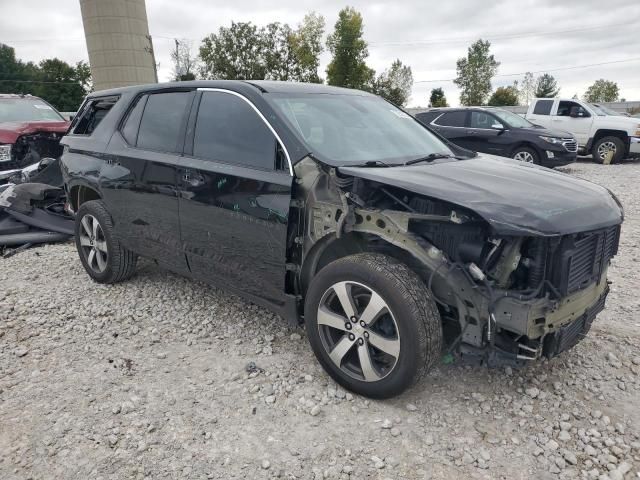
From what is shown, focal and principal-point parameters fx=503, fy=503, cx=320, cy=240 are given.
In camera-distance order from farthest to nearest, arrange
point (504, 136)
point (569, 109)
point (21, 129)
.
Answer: point (569, 109)
point (504, 136)
point (21, 129)

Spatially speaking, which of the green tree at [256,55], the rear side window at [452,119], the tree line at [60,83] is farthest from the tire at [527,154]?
the tree line at [60,83]

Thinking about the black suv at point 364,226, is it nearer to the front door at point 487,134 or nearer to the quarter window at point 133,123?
the quarter window at point 133,123

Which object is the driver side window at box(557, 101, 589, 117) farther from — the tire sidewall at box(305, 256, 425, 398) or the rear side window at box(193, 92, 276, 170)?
the tire sidewall at box(305, 256, 425, 398)

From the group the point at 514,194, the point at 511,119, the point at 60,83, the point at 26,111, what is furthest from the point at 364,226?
the point at 60,83

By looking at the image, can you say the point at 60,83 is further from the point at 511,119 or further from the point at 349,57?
the point at 511,119

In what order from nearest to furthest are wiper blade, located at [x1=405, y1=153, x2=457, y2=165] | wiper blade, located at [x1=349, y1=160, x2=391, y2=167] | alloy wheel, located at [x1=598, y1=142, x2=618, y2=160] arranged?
wiper blade, located at [x1=349, y1=160, x2=391, y2=167]
wiper blade, located at [x1=405, y1=153, x2=457, y2=165]
alloy wheel, located at [x1=598, y1=142, x2=618, y2=160]

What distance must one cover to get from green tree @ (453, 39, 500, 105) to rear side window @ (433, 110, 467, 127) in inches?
1781

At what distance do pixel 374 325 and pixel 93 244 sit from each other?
3103 millimetres

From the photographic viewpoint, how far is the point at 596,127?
1404 cm

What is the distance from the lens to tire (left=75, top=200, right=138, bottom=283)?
4461mm

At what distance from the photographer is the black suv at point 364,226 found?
2.53 meters

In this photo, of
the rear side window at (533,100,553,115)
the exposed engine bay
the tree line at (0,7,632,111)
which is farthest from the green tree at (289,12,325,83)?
the exposed engine bay

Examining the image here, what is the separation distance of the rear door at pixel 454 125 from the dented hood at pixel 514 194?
9079 mm

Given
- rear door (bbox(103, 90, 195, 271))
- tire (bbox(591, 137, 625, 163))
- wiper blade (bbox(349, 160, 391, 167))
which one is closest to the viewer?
wiper blade (bbox(349, 160, 391, 167))
